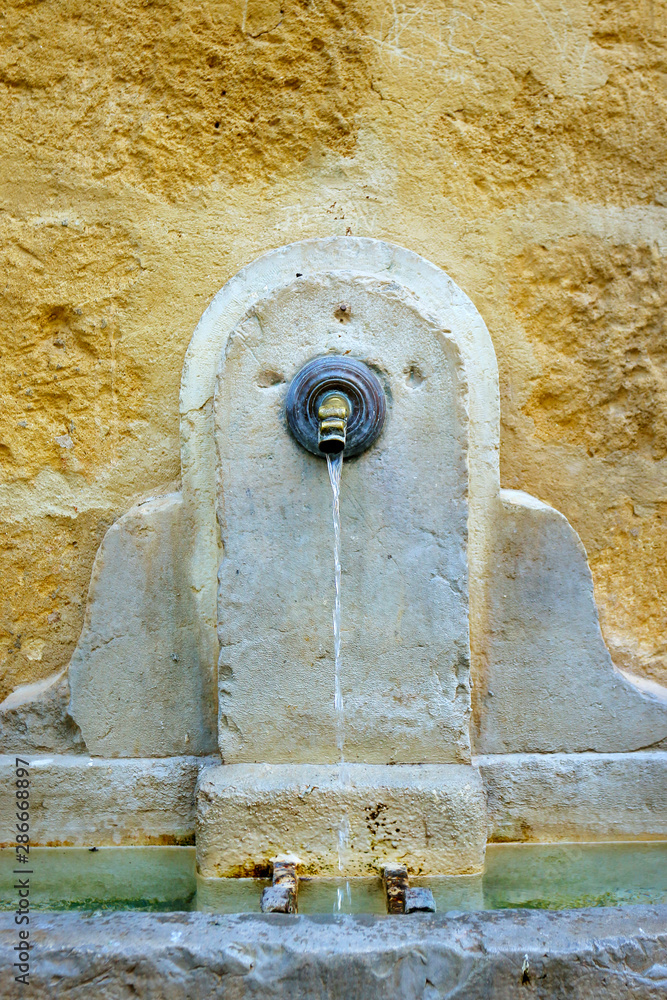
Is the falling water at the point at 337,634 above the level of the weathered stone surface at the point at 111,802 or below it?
above

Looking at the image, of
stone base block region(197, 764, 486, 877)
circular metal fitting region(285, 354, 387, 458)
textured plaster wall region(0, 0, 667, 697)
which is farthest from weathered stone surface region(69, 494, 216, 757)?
circular metal fitting region(285, 354, 387, 458)

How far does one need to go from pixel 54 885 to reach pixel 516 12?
98.8 inches

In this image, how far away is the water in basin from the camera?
71.1 inches

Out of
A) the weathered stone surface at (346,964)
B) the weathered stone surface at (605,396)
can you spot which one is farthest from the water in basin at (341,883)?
the weathered stone surface at (605,396)

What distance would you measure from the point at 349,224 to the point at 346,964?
1.74 m

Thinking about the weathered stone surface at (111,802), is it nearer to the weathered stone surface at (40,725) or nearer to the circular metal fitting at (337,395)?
the weathered stone surface at (40,725)

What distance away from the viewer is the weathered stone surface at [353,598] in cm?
201

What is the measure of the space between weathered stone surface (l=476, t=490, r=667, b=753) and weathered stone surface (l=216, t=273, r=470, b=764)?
14cm

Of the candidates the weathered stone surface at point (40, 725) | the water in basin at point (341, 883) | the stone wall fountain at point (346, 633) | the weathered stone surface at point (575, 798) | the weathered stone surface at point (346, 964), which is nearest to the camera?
the weathered stone surface at point (346, 964)

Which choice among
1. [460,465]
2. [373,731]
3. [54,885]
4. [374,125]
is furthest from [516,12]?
[54,885]

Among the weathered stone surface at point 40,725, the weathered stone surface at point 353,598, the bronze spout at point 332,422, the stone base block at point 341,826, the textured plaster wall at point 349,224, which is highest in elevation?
the textured plaster wall at point 349,224

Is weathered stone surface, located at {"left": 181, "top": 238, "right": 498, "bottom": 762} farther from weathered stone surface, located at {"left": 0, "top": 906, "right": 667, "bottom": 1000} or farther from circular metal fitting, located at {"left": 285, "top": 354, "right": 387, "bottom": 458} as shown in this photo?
weathered stone surface, located at {"left": 0, "top": 906, "right": 667, "bottom": 1000}

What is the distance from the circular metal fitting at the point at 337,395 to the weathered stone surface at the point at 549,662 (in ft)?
1.41

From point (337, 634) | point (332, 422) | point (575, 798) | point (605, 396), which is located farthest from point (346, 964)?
point (605, 396)
